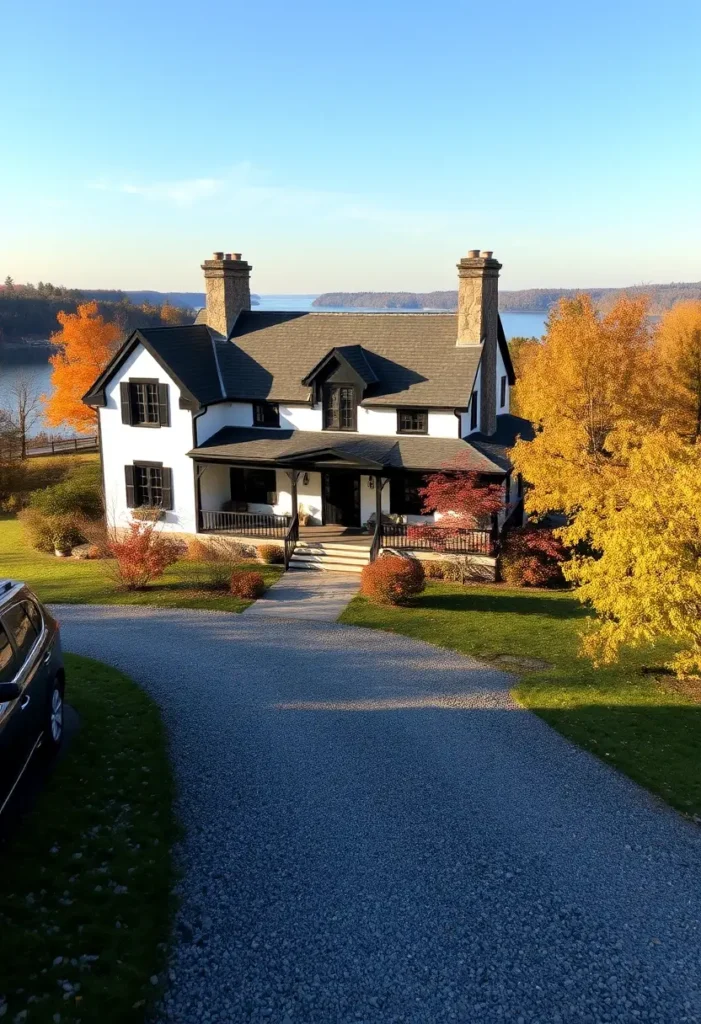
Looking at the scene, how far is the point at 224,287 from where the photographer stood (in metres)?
30.2

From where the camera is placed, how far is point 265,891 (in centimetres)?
874

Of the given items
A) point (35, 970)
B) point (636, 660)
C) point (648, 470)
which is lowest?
point (636, 660)

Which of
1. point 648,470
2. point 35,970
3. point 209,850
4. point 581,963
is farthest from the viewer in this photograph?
point 648,470

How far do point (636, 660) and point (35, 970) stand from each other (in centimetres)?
1415

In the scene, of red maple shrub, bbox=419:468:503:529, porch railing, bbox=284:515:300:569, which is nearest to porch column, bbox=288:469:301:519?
porch railing, bbox=284:515:300:569

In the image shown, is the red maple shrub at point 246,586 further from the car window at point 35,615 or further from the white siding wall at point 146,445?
the car window at point 35,615

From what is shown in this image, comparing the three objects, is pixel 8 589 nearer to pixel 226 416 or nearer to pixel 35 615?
pixel 35 615

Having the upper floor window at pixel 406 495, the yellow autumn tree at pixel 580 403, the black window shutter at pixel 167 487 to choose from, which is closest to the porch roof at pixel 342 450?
the upper floor window at pixel 406 495

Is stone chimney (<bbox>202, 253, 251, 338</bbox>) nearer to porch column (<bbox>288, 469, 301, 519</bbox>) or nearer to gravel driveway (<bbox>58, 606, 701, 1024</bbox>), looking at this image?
porch column (<bbox>288, 469, 301, 519</bbox>)

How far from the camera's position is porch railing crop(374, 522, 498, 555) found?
24.4 m

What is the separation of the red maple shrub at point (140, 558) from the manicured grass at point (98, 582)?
37 centimetres

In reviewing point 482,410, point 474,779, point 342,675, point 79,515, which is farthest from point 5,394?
point 474,779

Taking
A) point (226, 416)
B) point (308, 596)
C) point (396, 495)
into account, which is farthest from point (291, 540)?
point (226, 416)

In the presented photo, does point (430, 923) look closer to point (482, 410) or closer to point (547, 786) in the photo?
point (547, 786)
